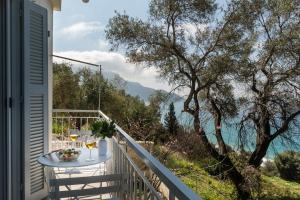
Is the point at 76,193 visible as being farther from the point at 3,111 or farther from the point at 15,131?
the point at 3,111

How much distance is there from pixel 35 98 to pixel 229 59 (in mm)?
5870

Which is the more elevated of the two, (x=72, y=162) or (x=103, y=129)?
(x=103, y=129)

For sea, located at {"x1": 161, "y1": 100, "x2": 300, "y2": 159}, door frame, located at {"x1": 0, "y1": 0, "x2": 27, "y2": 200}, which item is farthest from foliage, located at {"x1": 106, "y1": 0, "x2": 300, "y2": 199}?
door frame, located at {"x1": 0, "y1": 0, "x2": 27, "y2": 200}

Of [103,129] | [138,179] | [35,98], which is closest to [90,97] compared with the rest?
[35,98]

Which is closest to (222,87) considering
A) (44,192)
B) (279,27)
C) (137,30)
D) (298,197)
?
(279,27)

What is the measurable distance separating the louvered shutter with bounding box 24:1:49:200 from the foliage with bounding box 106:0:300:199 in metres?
5.45

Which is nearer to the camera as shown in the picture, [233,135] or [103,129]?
[103,129]

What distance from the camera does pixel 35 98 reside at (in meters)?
2.86

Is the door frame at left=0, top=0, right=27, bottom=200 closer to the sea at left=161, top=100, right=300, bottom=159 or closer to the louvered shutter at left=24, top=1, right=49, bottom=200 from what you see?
the louvered shutter at left=24, top=1, right=49, bottom=200

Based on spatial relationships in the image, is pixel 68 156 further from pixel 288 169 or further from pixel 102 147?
pixel 288 169

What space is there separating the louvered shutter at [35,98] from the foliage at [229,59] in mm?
5449

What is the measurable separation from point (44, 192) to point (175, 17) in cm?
632

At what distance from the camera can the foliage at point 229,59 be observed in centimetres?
729

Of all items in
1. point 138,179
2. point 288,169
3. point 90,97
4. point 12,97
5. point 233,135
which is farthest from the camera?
point 90,97
